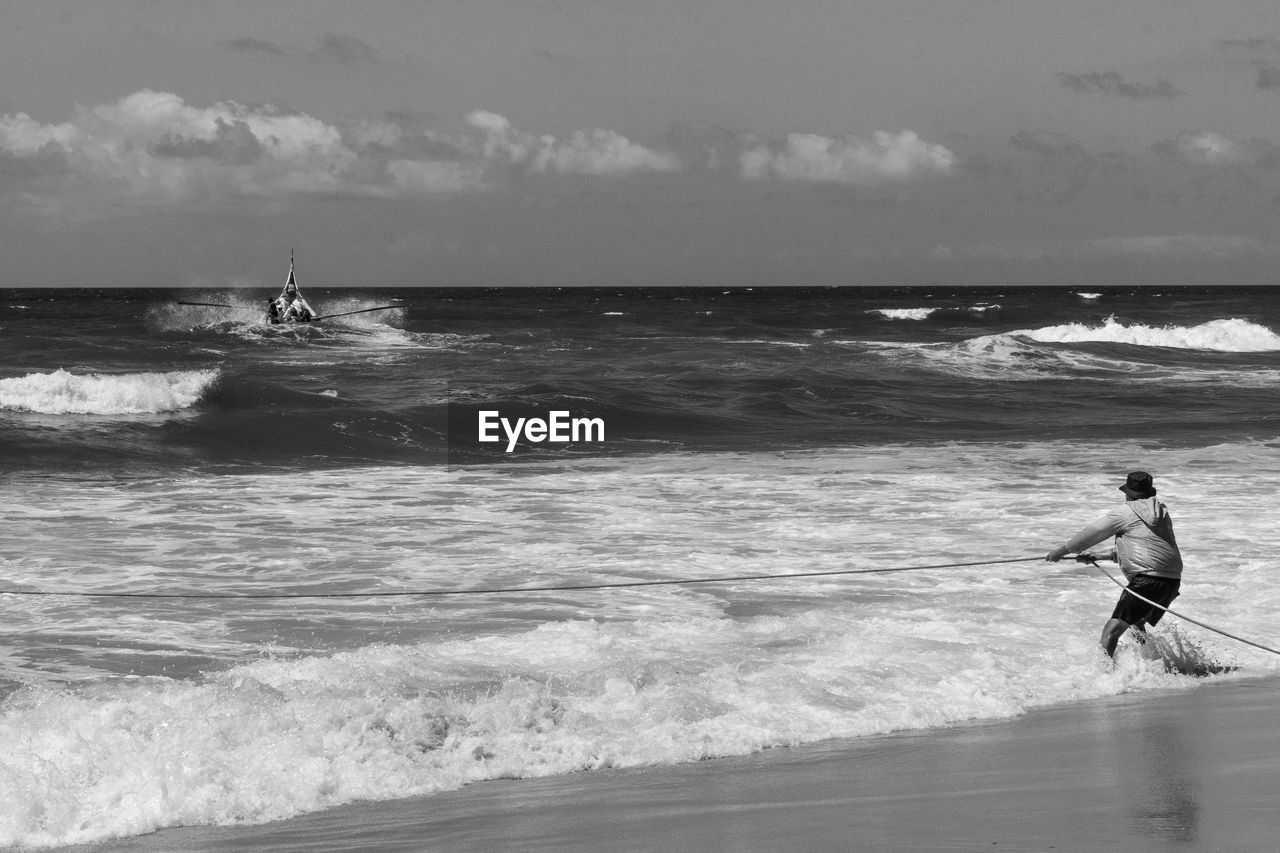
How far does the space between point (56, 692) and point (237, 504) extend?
8147 millimetres

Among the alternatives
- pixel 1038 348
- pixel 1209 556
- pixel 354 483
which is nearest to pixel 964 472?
pixel 1209 556

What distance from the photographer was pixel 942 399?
30.0 m

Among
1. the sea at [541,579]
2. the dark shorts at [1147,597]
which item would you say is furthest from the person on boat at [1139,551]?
the sea at [541,579]

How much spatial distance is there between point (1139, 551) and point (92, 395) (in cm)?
2277

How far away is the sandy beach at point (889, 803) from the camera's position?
5.53 m

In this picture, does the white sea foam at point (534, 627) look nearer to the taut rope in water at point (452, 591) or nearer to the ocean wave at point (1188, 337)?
the taut rope in water at point (452, 591)

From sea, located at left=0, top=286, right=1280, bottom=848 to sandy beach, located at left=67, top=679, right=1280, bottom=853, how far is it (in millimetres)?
299

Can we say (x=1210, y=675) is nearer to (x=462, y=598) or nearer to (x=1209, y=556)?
(x=1209, y=556)

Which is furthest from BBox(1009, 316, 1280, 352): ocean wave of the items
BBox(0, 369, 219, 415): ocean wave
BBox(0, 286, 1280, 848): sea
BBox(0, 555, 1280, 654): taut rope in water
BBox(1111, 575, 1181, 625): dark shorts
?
BBox(1111, 575, 1181, 625): dark shorts

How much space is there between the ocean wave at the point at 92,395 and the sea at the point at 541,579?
0.30 feet

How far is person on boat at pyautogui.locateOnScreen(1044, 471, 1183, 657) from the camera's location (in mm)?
8492

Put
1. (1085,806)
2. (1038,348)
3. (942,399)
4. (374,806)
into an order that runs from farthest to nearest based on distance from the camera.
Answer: (1038,348) → (942,399) → (374,806) → (1085,806)

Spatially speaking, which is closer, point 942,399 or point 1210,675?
point 1210,675

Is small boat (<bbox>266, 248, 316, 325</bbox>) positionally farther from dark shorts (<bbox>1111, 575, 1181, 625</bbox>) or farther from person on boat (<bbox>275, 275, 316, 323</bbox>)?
dark shorts (<bbox>1111, 575, 1181, 625</bbox>)
